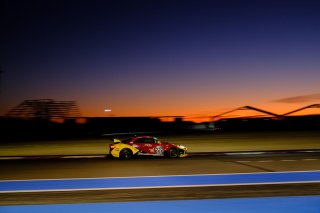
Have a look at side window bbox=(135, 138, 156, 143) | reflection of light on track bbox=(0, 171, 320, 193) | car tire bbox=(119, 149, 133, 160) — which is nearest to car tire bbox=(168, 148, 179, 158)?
side window bbox=(135, 138, 156, 143)

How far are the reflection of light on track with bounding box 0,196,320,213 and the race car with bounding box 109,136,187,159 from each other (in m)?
11.2

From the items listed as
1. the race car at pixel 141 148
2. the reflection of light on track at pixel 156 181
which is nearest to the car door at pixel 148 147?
the race car at pixel 141 148

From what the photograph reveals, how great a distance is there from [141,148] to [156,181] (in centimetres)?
818

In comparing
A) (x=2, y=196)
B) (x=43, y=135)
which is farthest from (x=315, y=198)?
(x=43, y=135)

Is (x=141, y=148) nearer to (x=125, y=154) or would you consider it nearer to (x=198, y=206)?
(x=125, y=154)

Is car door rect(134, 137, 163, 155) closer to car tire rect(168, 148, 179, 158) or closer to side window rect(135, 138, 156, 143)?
side window rect(135, 138, 156, 143)

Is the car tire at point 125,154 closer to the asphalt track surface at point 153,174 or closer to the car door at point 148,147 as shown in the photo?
the car door at point 148,147

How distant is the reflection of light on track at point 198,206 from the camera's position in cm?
856

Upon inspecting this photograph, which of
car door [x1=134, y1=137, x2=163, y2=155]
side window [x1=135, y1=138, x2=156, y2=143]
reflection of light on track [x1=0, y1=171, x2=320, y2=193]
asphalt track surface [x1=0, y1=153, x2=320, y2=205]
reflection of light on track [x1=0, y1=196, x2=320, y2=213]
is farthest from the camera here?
side window [x1=135, y1=138, x2=156, y2=143]

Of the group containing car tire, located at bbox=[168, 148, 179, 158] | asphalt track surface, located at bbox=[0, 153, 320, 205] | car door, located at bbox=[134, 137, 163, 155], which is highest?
car door, located at bbox=[134, 137, 163, 155]

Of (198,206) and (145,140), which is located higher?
(145,140)

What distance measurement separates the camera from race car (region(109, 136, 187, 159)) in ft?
67.3

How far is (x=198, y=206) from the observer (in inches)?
351

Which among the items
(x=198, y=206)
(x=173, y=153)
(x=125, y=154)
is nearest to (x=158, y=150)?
(x=173, y=153)
